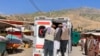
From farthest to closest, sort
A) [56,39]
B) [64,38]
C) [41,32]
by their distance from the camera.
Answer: [41,32], [56,39], [64,38]

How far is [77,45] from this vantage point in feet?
127

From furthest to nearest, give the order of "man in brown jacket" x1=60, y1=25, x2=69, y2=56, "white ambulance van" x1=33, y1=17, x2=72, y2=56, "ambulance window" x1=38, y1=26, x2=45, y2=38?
1. "ambulance window" x1=38, y1=26, x2=45, y2=38
2. "white ambulance van" x1=33, y1=17, x2=72, y2=56
3. "man in brown jacket" x1=60, y1=25, x2=69, y2=56

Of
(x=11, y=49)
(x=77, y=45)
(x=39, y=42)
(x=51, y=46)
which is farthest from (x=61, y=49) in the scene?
(x=77, y=45)

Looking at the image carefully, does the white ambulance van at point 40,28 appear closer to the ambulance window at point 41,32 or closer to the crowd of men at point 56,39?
the ambulance window at point 41,32

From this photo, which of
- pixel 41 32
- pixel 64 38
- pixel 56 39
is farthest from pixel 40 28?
pixel 64 38

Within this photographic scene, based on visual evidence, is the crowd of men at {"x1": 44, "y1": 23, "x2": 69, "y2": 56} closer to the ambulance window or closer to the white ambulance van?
the white ambulance van

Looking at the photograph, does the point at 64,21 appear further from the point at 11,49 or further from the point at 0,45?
the point at 11,49

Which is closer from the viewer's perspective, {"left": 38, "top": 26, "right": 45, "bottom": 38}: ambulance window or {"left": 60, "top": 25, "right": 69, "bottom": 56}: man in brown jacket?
{"left": 60, "top": 25, "right": 69, "bottom": 56}: man in brown jacket

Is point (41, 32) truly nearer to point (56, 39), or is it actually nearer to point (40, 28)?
point (40, 28)

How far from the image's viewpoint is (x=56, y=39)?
1772cm

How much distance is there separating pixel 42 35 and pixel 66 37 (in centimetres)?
237

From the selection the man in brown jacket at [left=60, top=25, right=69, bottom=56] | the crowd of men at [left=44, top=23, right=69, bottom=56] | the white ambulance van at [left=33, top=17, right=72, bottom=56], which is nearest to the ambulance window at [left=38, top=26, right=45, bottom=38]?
the white ambulance van at [left=33, top=17, right=72, bottom=56]

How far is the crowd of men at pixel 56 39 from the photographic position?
58.1 ft

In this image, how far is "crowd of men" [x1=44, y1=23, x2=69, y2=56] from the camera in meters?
17.7
